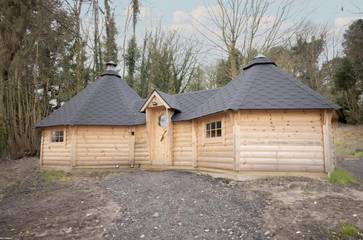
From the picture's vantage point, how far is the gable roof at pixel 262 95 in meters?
9.36

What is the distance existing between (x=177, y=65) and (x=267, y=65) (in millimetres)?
16656

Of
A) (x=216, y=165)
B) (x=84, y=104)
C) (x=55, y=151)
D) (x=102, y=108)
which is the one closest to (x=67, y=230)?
(x=216, y=165)

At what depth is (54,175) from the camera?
1210 cm

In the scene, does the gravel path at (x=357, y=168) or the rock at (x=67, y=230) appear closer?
the rock at (x=67, y=230)

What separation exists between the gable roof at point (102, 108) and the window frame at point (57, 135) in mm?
467

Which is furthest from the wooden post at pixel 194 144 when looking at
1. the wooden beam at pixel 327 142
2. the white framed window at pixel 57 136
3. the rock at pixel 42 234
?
the rock at pixel 42 234

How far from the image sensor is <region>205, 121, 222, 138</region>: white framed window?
410 inches

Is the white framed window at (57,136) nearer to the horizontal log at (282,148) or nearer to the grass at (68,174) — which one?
the grass at (68,174)

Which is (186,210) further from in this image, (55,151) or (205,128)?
(55,151)

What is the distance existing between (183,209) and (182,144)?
5.59 metres

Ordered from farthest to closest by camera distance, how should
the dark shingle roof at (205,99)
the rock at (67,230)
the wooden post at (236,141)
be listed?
the dark shingle roof at (205,99), the wooden post at (236,141), the rock at (67,230)

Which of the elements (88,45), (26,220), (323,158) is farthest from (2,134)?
(323,158)

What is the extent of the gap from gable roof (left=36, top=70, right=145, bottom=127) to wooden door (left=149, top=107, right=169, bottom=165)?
694mm

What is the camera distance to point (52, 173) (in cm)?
1244
